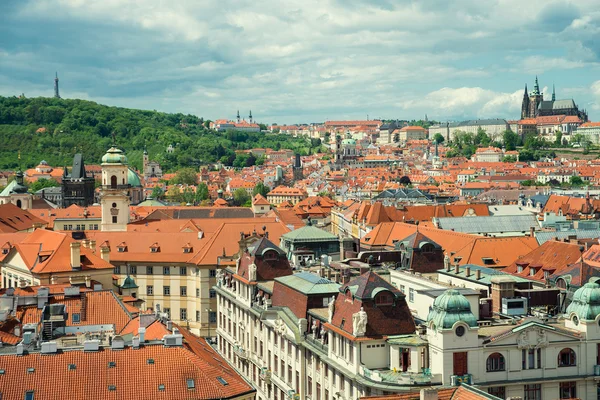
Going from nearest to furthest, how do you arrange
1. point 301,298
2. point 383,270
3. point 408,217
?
1. point 301,298
2. point 383,270
3. point 408,217

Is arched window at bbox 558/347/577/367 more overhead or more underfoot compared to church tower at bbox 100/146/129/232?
more underfoot

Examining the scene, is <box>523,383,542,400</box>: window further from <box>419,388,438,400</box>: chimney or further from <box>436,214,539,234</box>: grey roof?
<box>436,214,539,234</box>: grey roof

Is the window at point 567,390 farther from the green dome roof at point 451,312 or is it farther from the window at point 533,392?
the green dome roof at point 451,312

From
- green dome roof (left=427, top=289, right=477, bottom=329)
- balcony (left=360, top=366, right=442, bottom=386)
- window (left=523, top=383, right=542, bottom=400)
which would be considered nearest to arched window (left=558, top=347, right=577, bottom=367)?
window (left=523, top=383, right=542, bottom=400)

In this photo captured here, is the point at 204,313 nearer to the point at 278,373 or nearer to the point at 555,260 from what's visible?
the point at 278,373

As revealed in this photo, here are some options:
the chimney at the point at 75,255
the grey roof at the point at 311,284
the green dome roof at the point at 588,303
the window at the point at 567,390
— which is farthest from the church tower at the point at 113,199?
the window at the point at 567,390

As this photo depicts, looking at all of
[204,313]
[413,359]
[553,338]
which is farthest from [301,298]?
[204,313]
